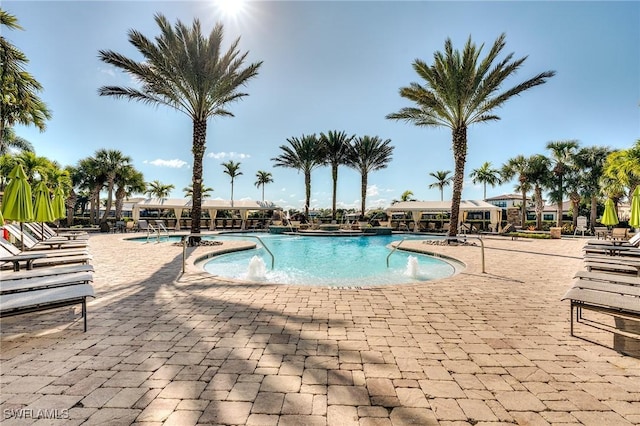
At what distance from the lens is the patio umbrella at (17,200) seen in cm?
513

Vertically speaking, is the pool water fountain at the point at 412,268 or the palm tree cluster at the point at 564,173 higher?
the palm tree cluster at the point at 564,173

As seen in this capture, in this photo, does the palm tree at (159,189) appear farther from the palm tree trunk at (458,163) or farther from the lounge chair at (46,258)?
the palm tree trunk at (458,163)

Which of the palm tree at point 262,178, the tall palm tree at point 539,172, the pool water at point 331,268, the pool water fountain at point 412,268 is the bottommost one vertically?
the pool water at point 331,268

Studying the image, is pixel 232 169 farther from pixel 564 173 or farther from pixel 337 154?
pixel 564 173

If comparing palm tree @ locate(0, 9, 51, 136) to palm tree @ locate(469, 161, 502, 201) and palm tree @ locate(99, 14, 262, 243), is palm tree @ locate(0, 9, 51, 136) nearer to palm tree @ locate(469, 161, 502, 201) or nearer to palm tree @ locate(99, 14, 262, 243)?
palm tree @ locate(99, 14, 262, 243)

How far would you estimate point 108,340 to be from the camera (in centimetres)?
303

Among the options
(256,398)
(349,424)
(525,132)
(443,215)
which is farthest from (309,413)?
(443,215)

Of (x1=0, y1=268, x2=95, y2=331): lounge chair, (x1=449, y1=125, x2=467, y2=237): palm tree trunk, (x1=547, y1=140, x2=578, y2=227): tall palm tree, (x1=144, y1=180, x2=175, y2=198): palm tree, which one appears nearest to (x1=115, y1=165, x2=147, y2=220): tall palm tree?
(x1=144, y1=180, x2=175, y2=198): palm tree

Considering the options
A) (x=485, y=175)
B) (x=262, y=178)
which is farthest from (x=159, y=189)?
(x=485, y=175)

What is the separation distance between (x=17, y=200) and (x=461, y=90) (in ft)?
52.5

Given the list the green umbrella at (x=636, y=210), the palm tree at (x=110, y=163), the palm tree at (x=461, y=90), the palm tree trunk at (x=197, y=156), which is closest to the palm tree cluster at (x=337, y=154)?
the palm tree at (x=461, y=90)

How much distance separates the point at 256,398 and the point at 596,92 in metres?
21.0

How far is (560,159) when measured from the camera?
2767 centimetres

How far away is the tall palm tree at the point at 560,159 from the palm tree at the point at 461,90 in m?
19.8
